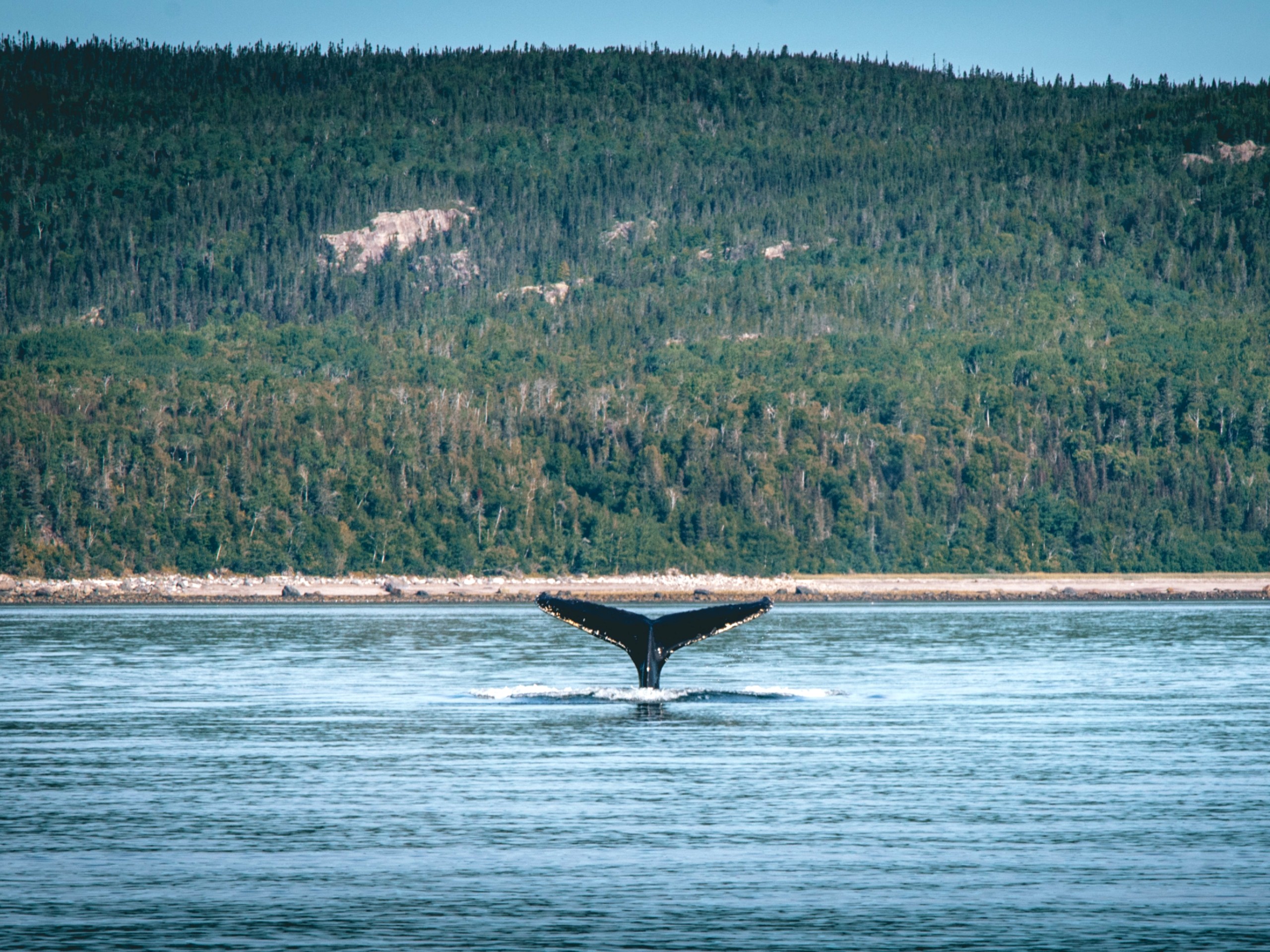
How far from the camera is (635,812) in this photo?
105 feet

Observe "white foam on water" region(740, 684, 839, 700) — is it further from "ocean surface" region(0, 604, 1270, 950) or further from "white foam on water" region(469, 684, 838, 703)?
"ocean surface" region(0, 604, 1270, 950)

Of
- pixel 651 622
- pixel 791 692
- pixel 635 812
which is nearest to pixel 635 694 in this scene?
pixel 791 692

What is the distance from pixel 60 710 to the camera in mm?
53094

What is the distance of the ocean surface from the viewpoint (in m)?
23.7

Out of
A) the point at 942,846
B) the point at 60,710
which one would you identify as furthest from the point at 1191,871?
the point at 60,710

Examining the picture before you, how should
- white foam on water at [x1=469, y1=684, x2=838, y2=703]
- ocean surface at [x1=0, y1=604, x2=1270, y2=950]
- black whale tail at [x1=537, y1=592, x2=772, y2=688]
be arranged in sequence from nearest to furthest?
ocean surface at [x1=0, y1=604, x2=1270, y2=950]
black whale tail at [x1=537, y1=592, x2=772, y2=688]
white foam on water at [x1=469, y1=684, x2=838, y2=703]

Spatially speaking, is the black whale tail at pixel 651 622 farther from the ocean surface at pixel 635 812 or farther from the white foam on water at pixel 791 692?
the white foam on water at pixel 791 692

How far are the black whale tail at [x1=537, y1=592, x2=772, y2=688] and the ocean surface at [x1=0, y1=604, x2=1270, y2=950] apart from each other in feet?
7.58

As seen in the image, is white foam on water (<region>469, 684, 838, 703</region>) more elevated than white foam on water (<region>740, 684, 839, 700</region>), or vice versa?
white foam on water (<region>469, 684, 838, 703</region>)

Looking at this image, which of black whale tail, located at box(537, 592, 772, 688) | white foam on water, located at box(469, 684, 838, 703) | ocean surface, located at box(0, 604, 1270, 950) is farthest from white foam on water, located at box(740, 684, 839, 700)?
black whale tail, located at box(537, 592, 772, 688)

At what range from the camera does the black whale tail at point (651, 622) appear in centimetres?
4462

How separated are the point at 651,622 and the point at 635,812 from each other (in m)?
16.4

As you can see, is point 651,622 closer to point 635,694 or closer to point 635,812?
point 635,694

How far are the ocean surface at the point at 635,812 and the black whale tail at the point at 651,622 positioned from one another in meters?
2.31
